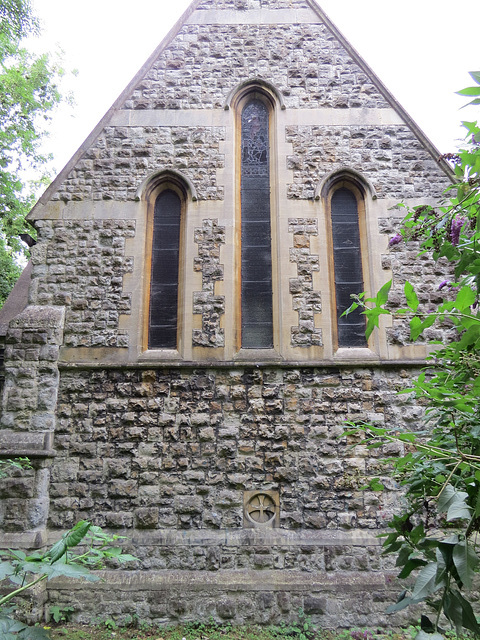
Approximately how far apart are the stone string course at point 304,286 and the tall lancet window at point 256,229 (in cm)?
37

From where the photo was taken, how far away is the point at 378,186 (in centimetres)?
671

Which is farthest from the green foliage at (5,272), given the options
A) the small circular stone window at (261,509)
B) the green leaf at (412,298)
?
the green leaf at (412,298)

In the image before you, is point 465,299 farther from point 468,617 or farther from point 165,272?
→ point 165,272

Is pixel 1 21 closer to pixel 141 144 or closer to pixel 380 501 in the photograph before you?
pixel 141 144

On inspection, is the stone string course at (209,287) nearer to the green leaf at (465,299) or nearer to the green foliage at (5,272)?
the green leaf at (465,299)

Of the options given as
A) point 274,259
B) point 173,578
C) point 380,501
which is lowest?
point 173,578

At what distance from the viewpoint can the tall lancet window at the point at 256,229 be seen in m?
6.42

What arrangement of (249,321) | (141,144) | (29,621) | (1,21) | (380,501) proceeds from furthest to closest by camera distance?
(1,21), (141,144), (249,321), (380,501), (29,621)

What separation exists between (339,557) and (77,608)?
9.98ft

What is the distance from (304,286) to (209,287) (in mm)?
1292

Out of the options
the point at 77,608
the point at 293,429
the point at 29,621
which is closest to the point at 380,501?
the point at 293,429

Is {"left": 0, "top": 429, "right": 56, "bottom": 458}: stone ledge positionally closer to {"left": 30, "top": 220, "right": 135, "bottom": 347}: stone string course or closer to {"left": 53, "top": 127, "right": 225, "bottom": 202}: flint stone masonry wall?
{"left": 30, "top": 220, "right": 135, "bottom": 347}: stone string course

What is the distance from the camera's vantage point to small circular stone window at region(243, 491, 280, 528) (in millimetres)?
5594

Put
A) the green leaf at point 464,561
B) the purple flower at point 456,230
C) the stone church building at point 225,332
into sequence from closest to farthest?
the green leaf at point 464,561 → the purple flower at point 456,230 → the stone church building at point 225,332
